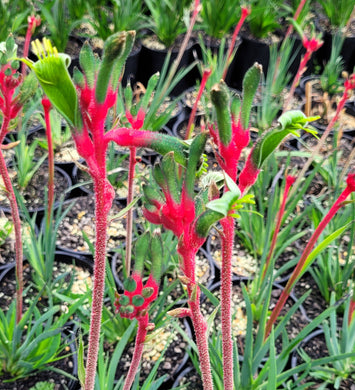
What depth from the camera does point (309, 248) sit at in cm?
86

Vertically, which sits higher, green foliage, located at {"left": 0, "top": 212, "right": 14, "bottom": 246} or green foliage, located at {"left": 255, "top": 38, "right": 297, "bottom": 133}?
green foliage, located at {"left": 255, "top": 38, "right": 297, "bottom": 133}

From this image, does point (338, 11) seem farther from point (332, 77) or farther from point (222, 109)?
point (222, 109)

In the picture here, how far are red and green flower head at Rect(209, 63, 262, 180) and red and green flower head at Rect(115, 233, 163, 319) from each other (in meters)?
0.11

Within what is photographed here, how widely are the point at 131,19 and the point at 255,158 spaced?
2.53m

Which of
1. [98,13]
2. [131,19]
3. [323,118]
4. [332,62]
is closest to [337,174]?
[323,118]

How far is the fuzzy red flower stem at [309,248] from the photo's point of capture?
0.69 meters

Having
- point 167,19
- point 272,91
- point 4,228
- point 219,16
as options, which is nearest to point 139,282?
point 4,228

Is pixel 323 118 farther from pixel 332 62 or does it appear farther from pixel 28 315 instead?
pixel 28 315

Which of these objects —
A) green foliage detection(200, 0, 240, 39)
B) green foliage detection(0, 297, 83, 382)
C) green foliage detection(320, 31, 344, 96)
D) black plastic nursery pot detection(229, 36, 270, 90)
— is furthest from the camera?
black plastic nursery pot detection(229, 36, 270, 90)

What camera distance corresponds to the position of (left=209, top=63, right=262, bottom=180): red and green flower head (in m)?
0.47

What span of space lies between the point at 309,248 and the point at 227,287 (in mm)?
354

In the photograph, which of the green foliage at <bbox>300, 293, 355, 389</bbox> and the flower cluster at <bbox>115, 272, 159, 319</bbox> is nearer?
the flower cluster at <bbox>115, 272, 159, 319</bbox>

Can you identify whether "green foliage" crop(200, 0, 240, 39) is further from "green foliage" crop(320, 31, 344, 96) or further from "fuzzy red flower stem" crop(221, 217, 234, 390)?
"fuzzy red flower stem" crop(221, 217, 234, 390)

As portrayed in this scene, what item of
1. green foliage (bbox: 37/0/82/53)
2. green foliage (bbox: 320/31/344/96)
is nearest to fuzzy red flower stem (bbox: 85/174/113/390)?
green foliage (bbox: 37/0/82/53)
